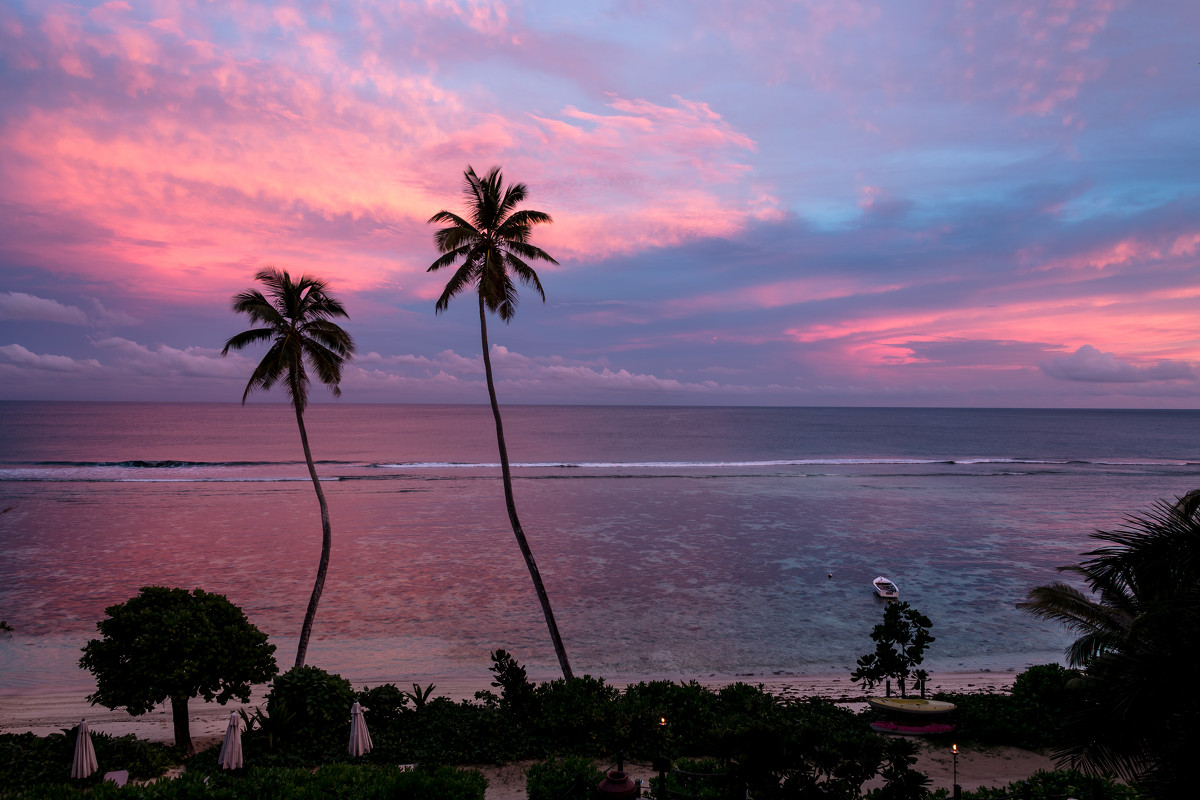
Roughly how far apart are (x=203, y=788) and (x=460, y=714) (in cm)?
681

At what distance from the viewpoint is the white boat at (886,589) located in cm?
3331

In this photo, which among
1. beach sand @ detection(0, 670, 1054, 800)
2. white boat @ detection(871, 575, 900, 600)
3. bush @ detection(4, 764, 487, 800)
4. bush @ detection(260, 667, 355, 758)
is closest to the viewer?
bush @ detection(4, 764, 487, 800)

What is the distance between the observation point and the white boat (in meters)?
33.3

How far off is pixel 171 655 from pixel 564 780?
9.40 m

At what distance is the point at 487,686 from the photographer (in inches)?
874

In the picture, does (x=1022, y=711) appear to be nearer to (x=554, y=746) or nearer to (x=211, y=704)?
(x=554, y=746)

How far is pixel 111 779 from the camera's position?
42.7ft

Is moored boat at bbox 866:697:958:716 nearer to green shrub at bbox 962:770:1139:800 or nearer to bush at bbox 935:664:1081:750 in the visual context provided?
bush at bbox 935:664:1081:750

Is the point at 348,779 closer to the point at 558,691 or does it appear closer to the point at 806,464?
the point at 558,691

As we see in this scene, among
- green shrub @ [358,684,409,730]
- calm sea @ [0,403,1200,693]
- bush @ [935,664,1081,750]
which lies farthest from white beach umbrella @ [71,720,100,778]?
bush @ [935,664,1081,750]

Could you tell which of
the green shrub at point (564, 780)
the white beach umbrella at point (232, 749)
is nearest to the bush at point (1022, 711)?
the green shrub at point (564, 780)

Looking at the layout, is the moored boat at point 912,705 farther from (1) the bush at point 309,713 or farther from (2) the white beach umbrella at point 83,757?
(2) the white beach umbrella at point 83,757

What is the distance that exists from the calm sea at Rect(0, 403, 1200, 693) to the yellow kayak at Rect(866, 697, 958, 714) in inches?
264

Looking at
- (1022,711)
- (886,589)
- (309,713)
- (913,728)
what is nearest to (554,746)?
(309,713)
